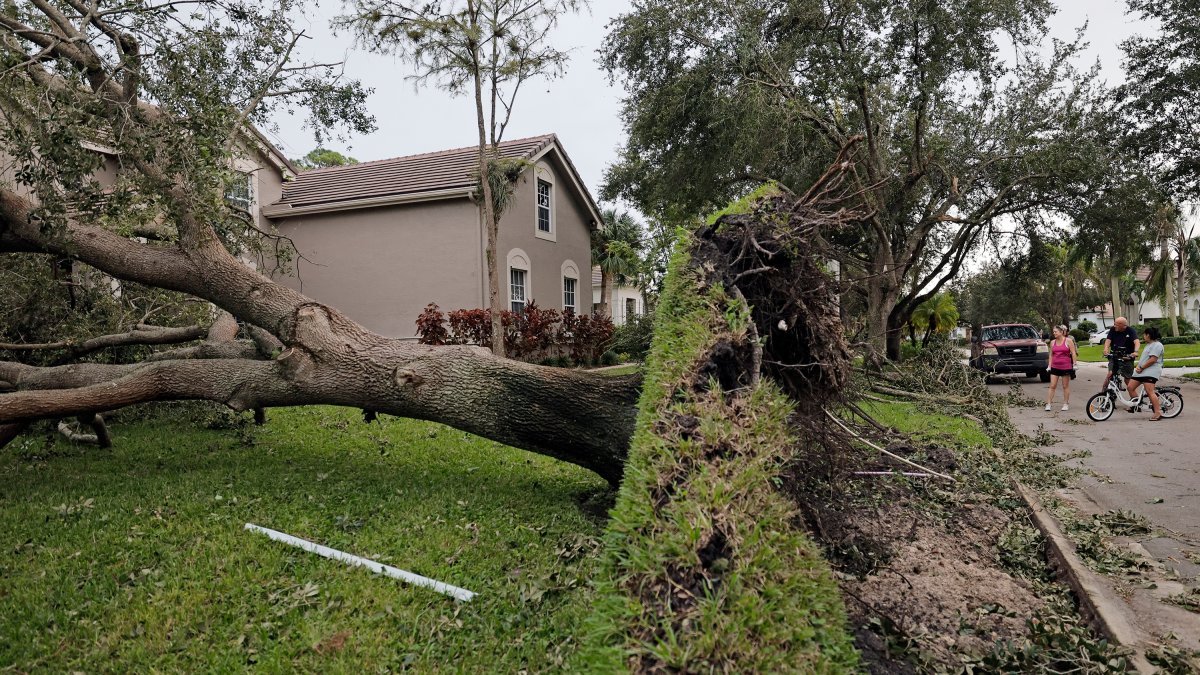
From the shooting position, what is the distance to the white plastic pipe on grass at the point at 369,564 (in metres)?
3.62

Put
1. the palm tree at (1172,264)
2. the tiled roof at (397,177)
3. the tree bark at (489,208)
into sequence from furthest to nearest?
the palm tree at (1172,264) < the tiled roof at (397,177) < the tree bark at (489,208)

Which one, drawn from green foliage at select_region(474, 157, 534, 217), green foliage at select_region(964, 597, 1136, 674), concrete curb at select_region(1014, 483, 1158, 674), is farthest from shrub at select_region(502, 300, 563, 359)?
green foliage at select_region(964, 597, 1136, 674)

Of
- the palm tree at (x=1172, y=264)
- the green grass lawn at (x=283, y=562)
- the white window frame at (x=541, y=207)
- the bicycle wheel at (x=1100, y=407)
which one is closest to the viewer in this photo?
the green grass lawn at (x=283, y=562)

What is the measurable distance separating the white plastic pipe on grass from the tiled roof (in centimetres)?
1305

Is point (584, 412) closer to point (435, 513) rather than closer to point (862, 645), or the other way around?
point (435, 513)

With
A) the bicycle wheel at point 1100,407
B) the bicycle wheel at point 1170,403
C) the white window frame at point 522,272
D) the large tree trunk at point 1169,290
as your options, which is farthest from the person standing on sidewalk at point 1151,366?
the large tree trunk at point 1169,290

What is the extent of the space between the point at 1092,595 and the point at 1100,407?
848cm

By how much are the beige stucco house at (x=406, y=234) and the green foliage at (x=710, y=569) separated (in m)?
14.6

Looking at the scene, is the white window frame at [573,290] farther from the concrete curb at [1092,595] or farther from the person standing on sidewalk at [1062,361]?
the concrete curb at [1092,595]

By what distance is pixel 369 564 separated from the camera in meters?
3.91

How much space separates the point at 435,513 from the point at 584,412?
4.50ft

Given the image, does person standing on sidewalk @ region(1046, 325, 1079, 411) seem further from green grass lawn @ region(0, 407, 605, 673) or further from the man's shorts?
green grass lawn @ region(0, 407, 605, 673)

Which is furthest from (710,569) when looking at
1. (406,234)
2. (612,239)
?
(612,239)

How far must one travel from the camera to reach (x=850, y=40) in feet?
45.2
